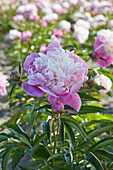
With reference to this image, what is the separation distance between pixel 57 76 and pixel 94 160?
0.43 m

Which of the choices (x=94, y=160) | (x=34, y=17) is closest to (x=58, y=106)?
(x=94, y=160)

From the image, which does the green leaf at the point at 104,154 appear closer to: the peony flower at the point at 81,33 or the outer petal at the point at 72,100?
the outer petal at the point at 72,100

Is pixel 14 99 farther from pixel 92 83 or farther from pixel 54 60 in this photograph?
pixel 54 60

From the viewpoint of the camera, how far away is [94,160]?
0.97 m

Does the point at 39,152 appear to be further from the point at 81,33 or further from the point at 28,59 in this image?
the point at 81,33

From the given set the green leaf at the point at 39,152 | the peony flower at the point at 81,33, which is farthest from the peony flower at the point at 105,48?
the peony flower at the point at 81,33

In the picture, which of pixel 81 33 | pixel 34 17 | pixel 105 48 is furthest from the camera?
pixel 34 17

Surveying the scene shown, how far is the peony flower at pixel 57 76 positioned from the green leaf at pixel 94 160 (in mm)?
312

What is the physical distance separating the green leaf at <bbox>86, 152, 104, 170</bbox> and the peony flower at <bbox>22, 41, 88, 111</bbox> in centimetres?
31

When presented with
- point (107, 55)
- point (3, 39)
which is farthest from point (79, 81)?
point (3, 39)

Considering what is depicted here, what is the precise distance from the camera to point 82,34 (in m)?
1.91

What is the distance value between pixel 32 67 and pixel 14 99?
2.90 ft

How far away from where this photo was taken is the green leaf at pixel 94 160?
95 cm

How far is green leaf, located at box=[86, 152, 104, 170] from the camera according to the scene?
95 centimetres
